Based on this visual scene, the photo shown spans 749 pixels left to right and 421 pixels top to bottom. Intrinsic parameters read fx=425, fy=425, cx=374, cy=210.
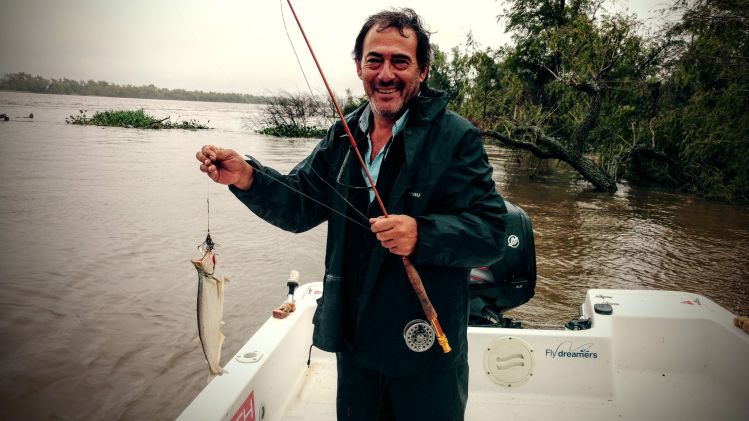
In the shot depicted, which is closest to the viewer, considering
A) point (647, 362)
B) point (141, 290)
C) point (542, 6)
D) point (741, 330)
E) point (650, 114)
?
point (741, 330)

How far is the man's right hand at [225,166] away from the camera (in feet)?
5.19

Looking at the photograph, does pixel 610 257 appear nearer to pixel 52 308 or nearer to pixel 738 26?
pixel 738 26

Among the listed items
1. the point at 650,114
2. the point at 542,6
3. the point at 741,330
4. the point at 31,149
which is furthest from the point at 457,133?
the point at 542,6

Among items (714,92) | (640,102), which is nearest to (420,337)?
(714,92)

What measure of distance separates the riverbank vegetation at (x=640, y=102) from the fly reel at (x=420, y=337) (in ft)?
38.1

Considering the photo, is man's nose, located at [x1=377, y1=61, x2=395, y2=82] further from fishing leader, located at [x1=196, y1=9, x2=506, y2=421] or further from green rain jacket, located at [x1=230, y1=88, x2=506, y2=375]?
green rain jacket, located at [x1=230, y1=88, x2=506, y2=375]

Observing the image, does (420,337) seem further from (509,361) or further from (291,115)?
(291,115)

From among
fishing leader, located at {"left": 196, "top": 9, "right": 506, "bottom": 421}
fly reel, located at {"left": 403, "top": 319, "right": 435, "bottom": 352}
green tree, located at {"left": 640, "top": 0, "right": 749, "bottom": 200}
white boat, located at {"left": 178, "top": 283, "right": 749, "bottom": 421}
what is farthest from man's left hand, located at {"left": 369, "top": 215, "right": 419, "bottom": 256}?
green tree, located at {"left": 640, "top": 0, "right": 749, "bottom": 200}

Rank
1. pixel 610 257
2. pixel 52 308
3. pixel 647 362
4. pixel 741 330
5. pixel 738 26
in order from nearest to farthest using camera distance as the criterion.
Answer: pixel 741 330 → pixel 647 362 → pixel 52 308 → pixel 610 257 → pixel 738 26

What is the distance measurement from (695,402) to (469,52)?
49.7 ft

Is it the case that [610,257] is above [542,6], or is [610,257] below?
below

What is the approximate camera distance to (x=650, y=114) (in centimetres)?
1546

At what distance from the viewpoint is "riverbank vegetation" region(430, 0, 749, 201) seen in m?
9.87

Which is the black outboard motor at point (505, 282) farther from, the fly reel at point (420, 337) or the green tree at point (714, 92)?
the green tree at point (714, 92)
